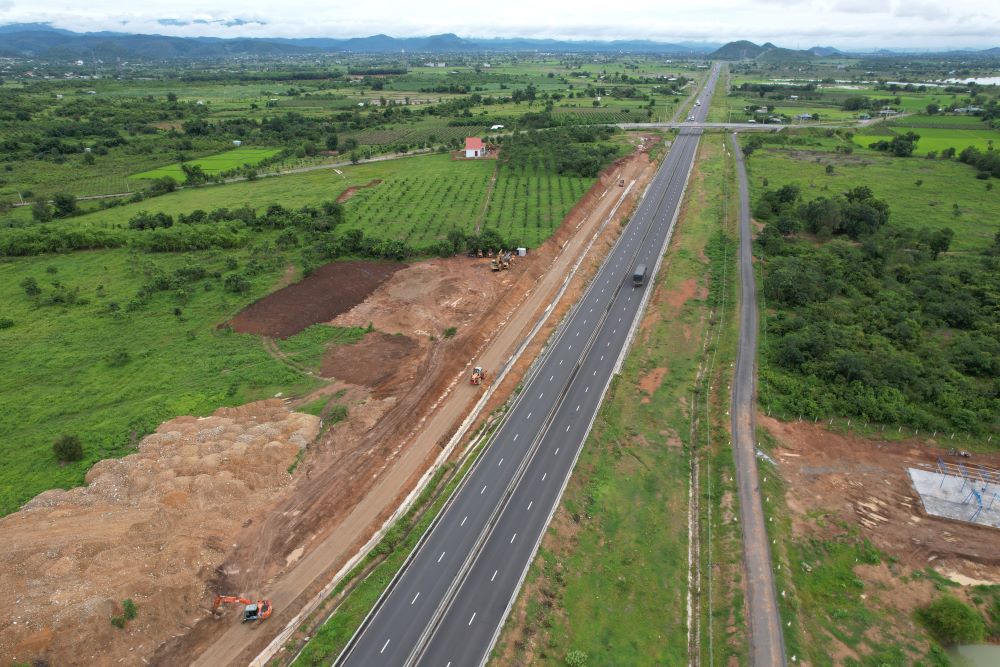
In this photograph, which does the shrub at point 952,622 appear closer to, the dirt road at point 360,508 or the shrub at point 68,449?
the dirt road at point 360,508

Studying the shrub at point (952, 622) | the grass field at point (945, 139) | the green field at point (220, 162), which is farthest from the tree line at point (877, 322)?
the green field at point (220, 162)

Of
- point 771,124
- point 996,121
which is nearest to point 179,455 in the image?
point 771,124

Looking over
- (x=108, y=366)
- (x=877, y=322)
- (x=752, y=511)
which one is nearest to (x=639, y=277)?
(x=877, y=322)

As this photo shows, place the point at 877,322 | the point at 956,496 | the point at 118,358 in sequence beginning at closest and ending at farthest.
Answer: the point at 956,496 → the point at 118,358 → the point at 877,322

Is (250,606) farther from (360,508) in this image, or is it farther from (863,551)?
(863,551)

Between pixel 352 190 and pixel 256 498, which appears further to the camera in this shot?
pixel 352 190

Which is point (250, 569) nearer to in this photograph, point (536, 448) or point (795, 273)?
point (536, 448)
